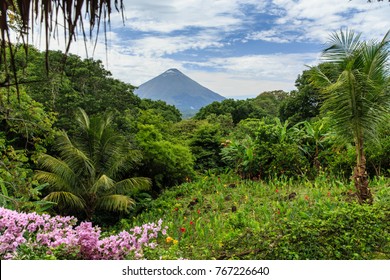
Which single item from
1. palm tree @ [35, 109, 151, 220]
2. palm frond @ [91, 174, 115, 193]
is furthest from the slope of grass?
palm frond @ [91, 174, 115, 193]

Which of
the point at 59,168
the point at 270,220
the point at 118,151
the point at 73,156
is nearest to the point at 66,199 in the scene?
the point at 59,168

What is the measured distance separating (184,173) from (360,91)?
6.15 metres

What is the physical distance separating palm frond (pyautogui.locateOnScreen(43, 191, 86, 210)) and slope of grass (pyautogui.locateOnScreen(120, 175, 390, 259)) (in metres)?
1.08

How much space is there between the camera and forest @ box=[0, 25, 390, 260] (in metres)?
3.03

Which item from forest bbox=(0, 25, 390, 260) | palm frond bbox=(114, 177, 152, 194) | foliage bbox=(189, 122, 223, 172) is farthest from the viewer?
foliage bbox=(189, 122, 223, 172)

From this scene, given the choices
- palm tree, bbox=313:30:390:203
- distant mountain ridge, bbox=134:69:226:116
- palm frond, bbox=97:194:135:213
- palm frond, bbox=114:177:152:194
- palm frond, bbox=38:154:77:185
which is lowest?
palm frond, bbox=97:194:135:213

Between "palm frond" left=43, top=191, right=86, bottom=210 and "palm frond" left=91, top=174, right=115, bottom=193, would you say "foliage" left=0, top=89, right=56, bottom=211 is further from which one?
"palm frond" left=91, top=174, right=115, bottom=193

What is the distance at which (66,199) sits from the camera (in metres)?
8.44

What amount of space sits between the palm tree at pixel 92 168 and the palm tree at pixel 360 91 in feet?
16.6

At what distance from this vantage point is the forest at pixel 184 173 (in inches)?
119

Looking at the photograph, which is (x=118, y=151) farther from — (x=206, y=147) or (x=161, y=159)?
(x=206, y=147)

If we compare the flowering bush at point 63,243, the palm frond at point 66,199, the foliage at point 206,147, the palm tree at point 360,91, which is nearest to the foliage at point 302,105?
the foliage at point 206,147
